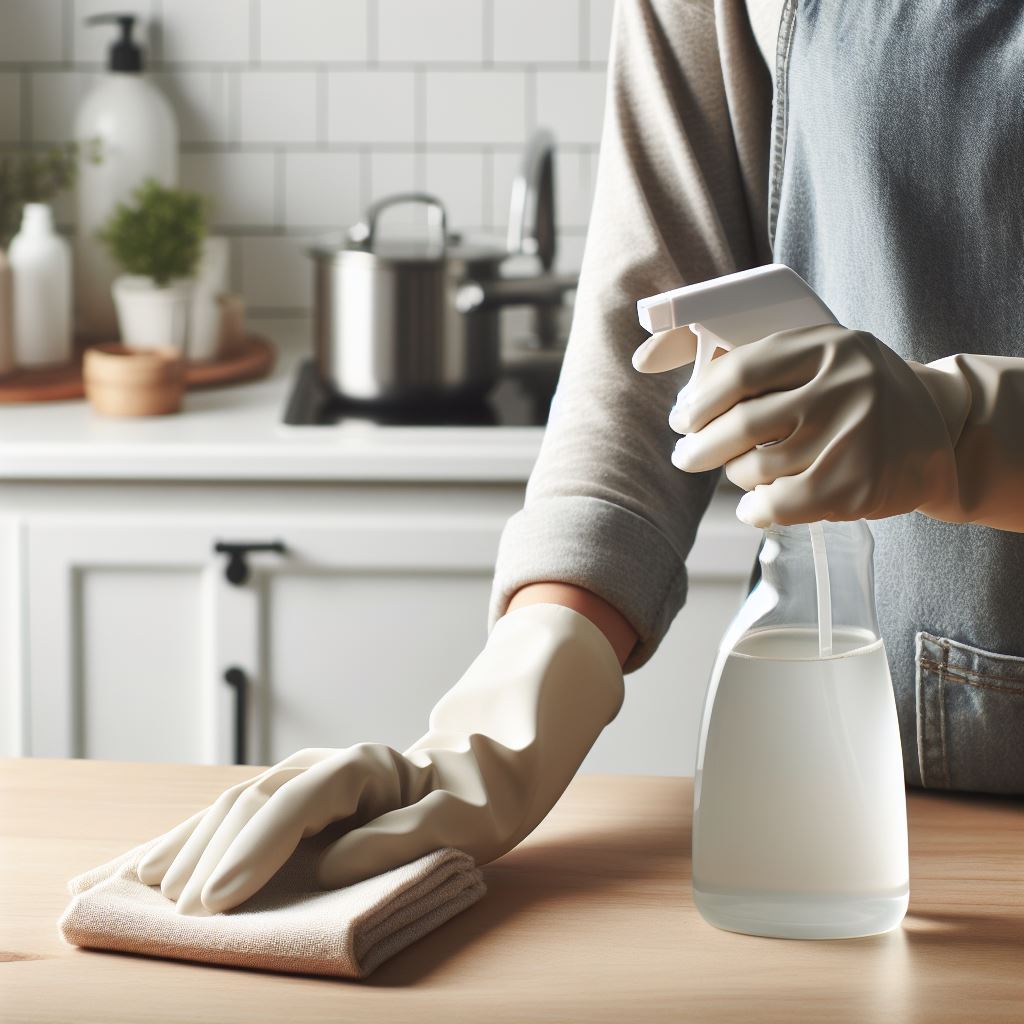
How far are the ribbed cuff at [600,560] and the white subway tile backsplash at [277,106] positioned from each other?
1.45 meters

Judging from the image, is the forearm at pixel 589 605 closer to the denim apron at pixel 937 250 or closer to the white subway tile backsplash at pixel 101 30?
the denim apron at pixel 937 250

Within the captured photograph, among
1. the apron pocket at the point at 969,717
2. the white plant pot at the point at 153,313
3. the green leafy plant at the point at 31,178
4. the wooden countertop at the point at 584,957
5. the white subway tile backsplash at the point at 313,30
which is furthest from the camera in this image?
the white subway tile backsplash at the point at 313,30

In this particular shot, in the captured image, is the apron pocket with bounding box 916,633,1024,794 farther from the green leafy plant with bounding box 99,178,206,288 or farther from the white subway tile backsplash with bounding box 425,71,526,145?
the white subway tile backsplash with bounding box 425,71,526,145

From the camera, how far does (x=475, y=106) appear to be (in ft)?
6.99

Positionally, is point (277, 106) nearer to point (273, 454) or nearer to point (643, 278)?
point (273, 454)

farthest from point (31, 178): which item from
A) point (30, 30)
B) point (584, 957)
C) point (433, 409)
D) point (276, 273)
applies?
point (584, 957)

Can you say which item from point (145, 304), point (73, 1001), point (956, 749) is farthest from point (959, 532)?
point (145, 304)

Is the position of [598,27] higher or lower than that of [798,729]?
higher

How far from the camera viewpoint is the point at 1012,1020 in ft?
1.72

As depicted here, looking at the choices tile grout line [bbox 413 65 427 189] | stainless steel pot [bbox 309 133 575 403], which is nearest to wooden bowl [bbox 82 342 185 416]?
stainless steel pot [bbox 309 133 575 403]

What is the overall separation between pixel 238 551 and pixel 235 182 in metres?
0.78

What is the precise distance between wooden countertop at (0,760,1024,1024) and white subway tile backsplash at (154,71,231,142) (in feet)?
5.25

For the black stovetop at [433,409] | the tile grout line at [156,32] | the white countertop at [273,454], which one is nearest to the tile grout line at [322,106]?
the tile grout line at [156,32]

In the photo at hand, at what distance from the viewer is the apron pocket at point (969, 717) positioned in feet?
2.55
